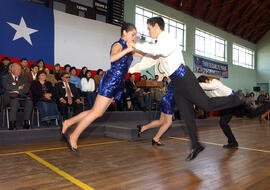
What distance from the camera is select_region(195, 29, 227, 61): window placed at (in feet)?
44.4

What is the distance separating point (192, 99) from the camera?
226 cm

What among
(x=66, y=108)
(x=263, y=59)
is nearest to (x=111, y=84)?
(x=66, y=108)

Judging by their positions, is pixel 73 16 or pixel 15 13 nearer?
pixel 15 13

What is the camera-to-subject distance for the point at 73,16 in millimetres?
7430

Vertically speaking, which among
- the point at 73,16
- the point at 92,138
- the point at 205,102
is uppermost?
the point at 73,16

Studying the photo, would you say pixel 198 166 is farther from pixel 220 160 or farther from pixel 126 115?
pixel 126 115

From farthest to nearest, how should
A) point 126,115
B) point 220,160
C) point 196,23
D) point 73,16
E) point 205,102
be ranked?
point 196,23 → point 73,16 → point 126,115 → point 220,160 → point 205,102

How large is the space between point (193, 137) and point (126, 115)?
375cm

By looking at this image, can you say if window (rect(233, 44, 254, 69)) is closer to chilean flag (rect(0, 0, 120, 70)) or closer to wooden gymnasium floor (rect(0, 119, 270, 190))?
chilean flag (rect(0, 0, 120, 70))

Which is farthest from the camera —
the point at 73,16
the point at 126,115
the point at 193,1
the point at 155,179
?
the point at 193,1

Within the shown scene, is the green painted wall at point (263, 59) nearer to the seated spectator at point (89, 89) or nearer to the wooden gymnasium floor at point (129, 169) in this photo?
the seated spectator at point (89, 89)

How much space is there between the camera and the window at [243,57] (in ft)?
55.4

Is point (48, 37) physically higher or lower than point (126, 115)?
higher

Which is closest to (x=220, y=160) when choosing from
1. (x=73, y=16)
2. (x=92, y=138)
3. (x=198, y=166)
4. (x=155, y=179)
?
(x=198, y=166)
